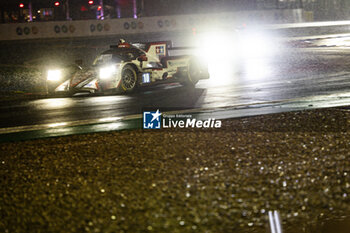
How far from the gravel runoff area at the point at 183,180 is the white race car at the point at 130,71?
177 inches

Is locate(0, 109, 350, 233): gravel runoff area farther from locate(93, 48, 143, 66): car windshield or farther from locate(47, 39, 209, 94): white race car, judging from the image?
locate(93, 48, 143, 66): car windshield

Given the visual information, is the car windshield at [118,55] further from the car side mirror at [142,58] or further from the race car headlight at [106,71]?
the race car headlight at [106,71]

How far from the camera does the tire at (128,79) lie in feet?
38.8

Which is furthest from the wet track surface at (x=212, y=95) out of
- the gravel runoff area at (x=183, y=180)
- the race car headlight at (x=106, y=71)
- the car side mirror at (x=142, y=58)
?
the gravel runoff area at (x=183, y=180)

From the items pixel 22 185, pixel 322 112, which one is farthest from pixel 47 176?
pixel 322 112

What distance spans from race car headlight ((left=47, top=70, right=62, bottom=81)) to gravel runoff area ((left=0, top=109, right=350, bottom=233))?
16.9ft

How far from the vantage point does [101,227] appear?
382 cm

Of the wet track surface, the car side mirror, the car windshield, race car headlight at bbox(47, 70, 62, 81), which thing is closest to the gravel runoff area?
the wet track surface

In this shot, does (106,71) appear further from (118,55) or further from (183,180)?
(183,180)

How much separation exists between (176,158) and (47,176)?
4.70ft

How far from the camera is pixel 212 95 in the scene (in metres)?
10.9

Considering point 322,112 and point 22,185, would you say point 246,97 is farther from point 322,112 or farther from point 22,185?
point 22,185

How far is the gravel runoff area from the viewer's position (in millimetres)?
3951

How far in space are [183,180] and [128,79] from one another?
24.4 ft
